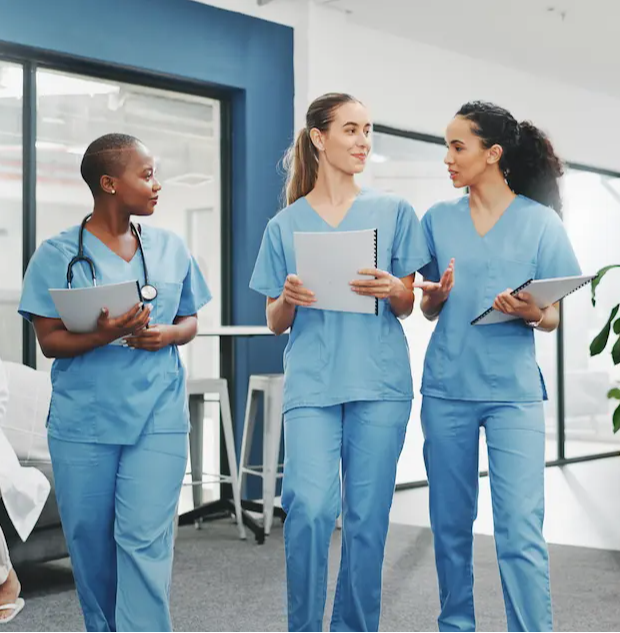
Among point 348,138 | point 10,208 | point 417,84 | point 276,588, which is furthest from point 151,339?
point 417,84

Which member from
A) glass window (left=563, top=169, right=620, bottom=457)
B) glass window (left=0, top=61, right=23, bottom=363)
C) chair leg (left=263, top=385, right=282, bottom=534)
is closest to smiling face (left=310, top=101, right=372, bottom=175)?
chair leg (left=263, top=385, right=282, bottom=534)

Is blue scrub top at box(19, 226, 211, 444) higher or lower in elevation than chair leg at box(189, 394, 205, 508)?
higher

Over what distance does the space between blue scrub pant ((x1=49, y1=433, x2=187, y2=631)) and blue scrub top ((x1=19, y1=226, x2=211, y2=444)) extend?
36 mm

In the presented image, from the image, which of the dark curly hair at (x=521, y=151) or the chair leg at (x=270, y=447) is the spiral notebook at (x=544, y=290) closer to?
the dark curly hair at (x=521, y=151)

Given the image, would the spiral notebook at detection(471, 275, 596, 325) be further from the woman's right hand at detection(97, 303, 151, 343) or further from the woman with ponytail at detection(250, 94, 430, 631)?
the woman's right hand at detection(97, 303, 151, 343)

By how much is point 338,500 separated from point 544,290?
657 mm

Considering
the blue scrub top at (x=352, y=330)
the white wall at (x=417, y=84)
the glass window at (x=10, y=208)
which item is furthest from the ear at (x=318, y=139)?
the white wall at (x=417, y=84)

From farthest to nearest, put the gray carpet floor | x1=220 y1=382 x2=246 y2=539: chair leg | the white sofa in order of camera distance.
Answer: x1=220 y1=382 x2=246 y2=539: chair leg, the white sofa, the gray carpet floor

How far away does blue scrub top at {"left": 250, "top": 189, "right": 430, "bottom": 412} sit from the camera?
86.3 inches

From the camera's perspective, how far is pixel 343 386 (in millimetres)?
2184

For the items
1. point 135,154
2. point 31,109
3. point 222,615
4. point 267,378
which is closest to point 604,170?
point 267,378

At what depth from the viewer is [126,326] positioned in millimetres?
1960

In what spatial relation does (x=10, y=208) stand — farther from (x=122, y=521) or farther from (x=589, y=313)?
(x=589, y=313)

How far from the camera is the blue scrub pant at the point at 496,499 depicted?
7.06 ft
